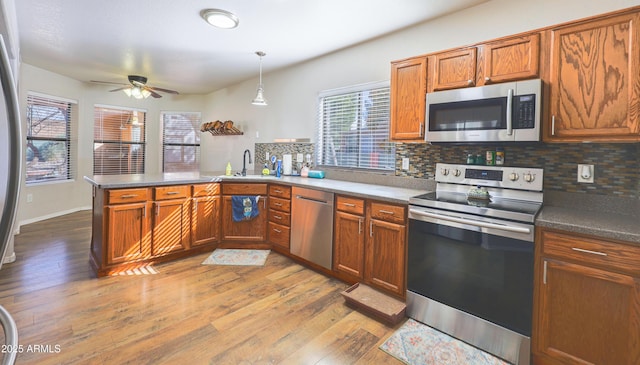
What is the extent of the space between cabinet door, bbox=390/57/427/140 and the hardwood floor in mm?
1495

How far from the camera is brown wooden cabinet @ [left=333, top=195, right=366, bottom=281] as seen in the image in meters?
2.52

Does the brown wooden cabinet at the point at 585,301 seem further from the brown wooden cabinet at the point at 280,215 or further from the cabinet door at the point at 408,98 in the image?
the brown wooden cabinet at the point at 280,215

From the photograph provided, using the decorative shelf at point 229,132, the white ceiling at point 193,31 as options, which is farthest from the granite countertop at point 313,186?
the decorative shelf at point 229,132

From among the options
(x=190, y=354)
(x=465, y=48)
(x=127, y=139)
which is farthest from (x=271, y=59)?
(x=127, y=139)

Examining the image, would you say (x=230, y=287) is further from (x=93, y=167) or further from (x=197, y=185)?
(x=93, y=167)

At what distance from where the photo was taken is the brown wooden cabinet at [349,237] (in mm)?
2523

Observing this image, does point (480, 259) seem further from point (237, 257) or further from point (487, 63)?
point (237, 257)

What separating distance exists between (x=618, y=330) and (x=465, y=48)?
1.91 m

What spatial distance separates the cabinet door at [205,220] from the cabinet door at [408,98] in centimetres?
215

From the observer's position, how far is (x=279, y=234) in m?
3.37

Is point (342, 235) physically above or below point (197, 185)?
below

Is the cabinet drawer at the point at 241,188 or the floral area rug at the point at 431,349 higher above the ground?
the cabinet drawer at the point at 241,188

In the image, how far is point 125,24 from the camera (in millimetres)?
2871

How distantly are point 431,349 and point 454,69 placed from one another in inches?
77.8
